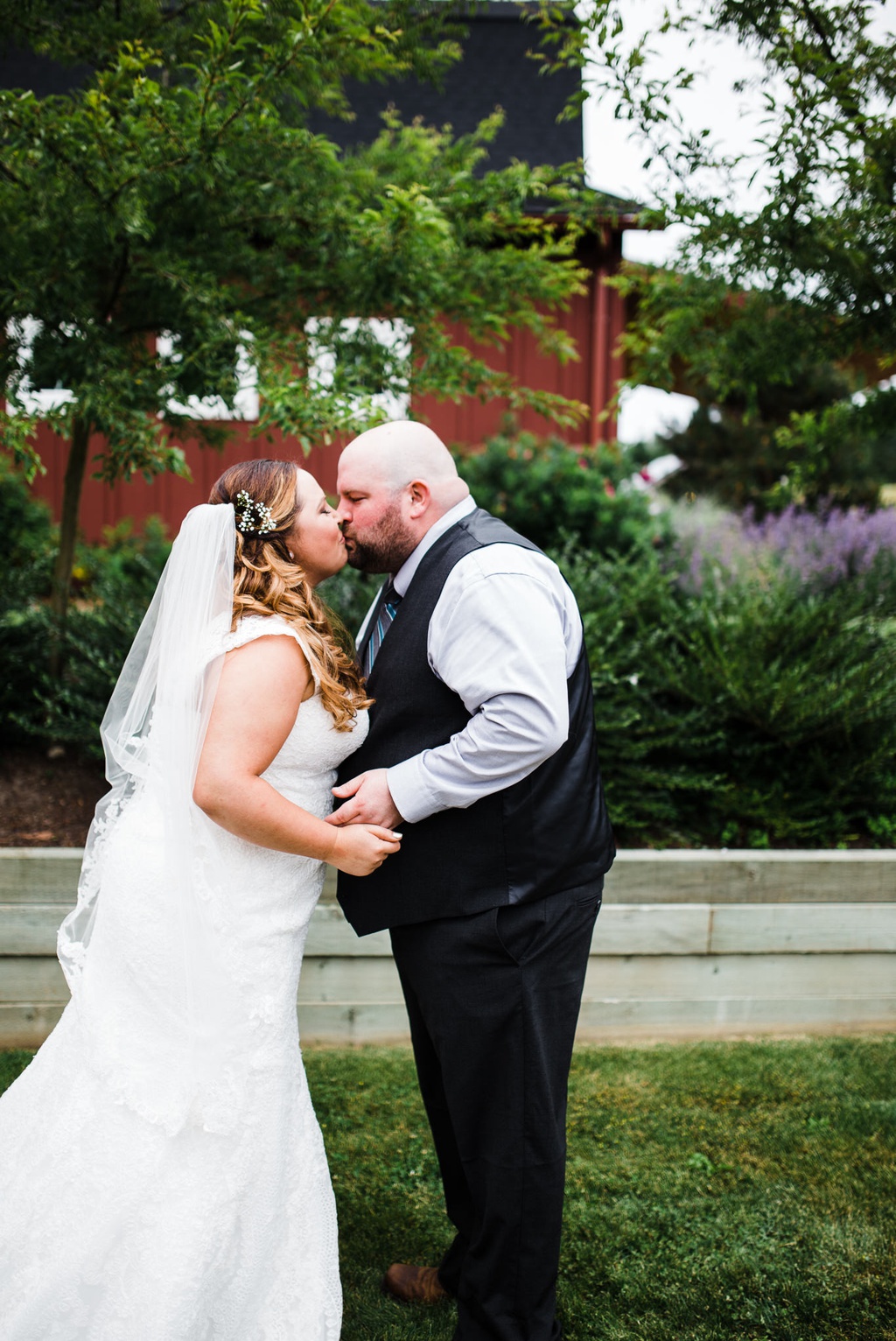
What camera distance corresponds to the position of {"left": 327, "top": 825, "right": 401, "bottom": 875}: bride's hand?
7.06ft

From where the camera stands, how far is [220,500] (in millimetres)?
2346

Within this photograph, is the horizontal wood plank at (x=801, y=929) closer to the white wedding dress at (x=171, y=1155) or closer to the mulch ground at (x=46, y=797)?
the white wedding dress at (x=171, y=1155)

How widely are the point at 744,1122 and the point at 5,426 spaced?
356cm

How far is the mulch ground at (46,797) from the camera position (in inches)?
161

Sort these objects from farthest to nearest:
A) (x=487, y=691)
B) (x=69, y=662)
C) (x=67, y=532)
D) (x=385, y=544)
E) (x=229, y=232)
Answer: (x=67, y=532) → (x=69, y=662) → (x=229, y=232) → (x=385, y=544) → (x=487, y=691)

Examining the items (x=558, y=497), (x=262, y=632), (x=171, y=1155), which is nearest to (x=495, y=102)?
(x=558, y=497)

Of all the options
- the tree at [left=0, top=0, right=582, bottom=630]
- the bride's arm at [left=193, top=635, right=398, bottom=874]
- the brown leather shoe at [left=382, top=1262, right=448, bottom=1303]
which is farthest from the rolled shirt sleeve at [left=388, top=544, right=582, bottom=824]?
the tree at [left=0, top=0, right=582, bottom=630]

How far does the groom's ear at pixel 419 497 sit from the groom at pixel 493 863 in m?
0.09

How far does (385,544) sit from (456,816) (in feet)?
2.31

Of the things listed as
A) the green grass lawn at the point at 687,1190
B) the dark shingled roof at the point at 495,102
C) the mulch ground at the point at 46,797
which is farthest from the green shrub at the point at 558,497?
the dark shingled roof at the point at 495,102

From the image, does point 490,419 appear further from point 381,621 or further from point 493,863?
point 493,863

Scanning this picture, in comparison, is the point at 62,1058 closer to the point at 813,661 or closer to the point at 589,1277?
the point at 589,1277

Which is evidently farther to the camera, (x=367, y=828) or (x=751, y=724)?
(x=751, y=724)

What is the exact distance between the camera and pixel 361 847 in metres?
2.15
